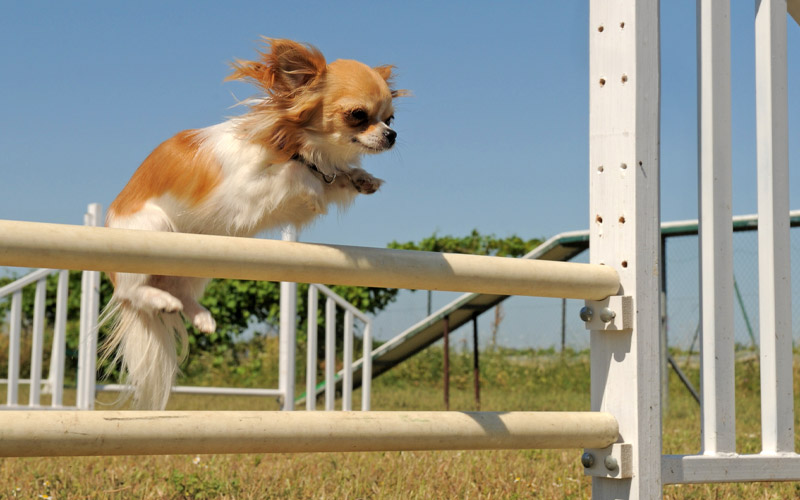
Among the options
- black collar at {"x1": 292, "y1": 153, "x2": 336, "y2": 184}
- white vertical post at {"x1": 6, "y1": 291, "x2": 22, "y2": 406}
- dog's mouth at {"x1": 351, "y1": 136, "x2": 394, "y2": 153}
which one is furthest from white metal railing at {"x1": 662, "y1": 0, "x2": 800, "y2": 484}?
white vertical post at {"x1": 6, "y1": 291, "x2": 22, "y2": 406}

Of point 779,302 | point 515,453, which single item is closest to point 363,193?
point 779,302

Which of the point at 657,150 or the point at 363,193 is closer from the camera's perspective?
the point at 657,150

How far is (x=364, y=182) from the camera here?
2441 millimetres

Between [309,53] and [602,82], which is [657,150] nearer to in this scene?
[602,82]

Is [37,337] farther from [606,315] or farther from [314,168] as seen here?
[606,315]

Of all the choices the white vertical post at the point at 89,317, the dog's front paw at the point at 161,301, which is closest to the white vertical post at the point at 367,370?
the white vertical post at the point at 89,317

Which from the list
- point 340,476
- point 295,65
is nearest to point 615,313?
point 295,65

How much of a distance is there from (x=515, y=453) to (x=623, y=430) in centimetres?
237

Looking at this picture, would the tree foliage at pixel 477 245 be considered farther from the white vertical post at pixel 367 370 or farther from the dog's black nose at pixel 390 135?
the dog's black nose at pixel 390 135

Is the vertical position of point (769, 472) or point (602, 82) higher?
point (602, 82)

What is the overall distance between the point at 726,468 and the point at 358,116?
1404 mm

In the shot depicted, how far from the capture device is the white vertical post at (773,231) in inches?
96.4

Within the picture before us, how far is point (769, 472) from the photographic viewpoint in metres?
2.36

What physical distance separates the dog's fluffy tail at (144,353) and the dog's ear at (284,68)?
0.75 metres
